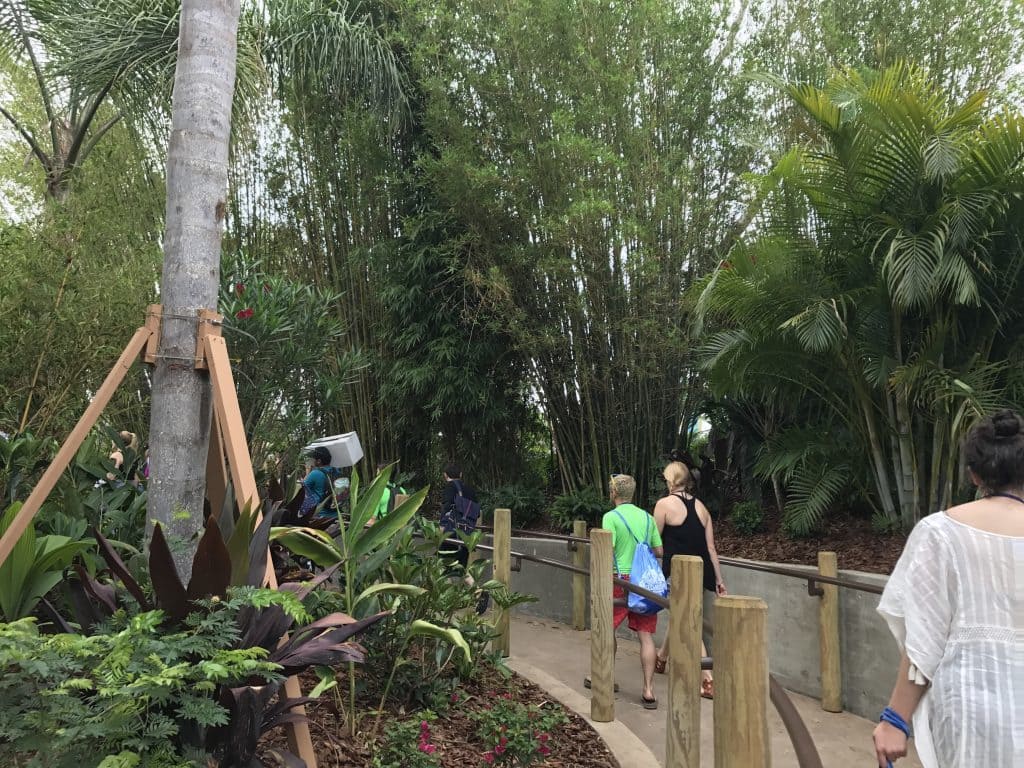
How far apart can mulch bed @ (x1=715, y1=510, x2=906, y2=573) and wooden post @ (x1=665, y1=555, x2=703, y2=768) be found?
3.12 metres

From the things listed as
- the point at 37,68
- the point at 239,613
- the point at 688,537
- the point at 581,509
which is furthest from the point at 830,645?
the point at 37,68

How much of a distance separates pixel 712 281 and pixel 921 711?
4.41 m

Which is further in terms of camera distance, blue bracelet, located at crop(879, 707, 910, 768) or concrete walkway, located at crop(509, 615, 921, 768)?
concrete walkway, located at crop(509, 615, 921, 768)

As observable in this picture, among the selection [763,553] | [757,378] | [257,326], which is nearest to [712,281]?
[757,378]

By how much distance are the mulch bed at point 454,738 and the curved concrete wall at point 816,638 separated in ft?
6.19

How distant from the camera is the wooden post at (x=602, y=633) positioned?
3463 millimetres

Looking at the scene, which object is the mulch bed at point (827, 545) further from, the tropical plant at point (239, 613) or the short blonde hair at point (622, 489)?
the tropical plant at point (239, 613)

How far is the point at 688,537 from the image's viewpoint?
14.8 ft

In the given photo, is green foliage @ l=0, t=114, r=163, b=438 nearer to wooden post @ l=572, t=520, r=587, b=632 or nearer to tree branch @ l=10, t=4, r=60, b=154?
tree branch @ l=10, t=4, r=60, b=154

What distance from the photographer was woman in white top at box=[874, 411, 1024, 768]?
1688 mm

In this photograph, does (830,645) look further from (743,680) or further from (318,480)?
(318,480)

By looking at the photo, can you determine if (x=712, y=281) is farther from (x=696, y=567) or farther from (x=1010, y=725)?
(x=1010, y=725)

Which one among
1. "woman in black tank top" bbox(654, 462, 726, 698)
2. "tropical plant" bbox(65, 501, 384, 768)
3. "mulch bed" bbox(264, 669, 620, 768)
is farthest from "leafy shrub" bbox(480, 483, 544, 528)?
"tropical plant" bbox(65, 501, 384, 768)

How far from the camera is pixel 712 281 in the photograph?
590 cm
